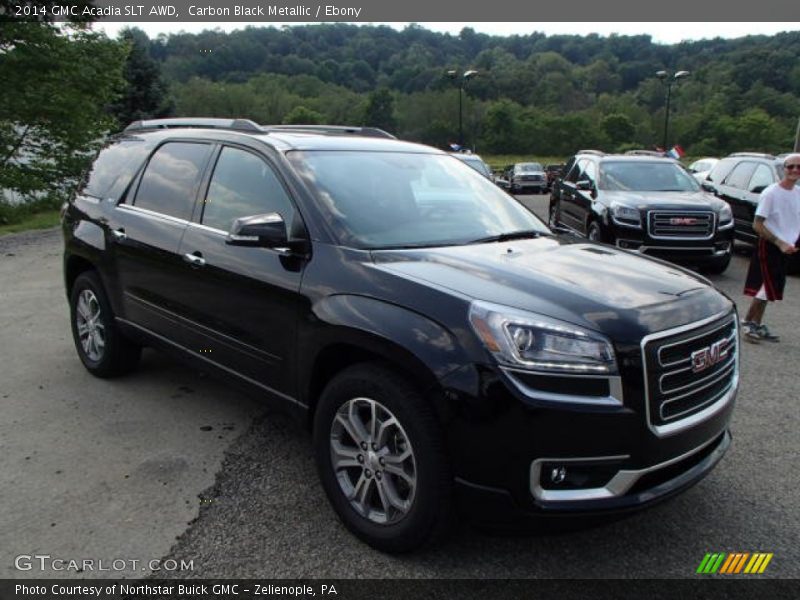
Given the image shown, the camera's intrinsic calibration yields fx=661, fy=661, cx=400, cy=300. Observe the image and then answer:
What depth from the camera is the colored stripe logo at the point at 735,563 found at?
280cm

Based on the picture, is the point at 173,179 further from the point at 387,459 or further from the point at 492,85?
the point at 492,85

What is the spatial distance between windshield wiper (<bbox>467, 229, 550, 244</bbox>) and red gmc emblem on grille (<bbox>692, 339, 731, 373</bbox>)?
3.98 feet

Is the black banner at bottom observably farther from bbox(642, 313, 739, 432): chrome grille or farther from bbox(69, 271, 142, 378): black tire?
bbox(69, 271, 142, 378): black tire

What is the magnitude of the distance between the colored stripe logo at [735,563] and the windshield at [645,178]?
8007 millimetres

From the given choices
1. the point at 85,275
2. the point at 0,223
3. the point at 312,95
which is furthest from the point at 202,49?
the point at 85,275

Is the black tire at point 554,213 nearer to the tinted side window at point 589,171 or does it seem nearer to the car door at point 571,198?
the car door at point 571,198

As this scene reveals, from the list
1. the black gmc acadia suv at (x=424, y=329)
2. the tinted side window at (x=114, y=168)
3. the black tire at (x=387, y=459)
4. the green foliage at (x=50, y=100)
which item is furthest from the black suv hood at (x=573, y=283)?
the green foliage at (x=50, y=100)

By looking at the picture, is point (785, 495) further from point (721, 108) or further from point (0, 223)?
point (721, 108)

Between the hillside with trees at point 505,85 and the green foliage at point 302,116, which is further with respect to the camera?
the green foliage at point 302,116

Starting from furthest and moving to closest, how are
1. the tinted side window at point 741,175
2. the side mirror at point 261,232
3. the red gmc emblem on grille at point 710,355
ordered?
the tinted side window at point 741,175
the side mirror at point 261,232
the red gmc emblem on grille at point 710,355

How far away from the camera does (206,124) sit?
177 inches

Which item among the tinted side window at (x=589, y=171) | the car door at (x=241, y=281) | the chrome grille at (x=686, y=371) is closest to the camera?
the chrome grille at (x=686, y=371)

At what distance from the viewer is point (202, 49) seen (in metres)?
73.8

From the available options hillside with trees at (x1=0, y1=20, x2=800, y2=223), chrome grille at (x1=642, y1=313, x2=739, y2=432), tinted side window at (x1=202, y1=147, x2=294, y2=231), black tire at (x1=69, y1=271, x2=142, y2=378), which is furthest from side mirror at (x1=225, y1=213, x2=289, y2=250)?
hillside with trees at (x1=0, y1=20, x2=800, y2=223)
